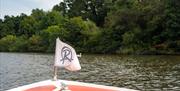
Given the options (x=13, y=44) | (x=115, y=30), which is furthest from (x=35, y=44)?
(x=115, y=30)

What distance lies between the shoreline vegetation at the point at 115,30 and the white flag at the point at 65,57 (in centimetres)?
5517

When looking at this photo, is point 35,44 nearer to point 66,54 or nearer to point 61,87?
point 66,54

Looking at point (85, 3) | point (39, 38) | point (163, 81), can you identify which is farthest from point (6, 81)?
point (85, 3)

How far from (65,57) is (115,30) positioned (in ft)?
228

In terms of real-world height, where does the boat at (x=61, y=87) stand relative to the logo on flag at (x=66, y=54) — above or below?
below

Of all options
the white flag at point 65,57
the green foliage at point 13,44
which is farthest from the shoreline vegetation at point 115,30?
the white flag at point 65,57

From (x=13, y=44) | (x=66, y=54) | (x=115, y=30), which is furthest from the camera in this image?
(x=13, y=44)

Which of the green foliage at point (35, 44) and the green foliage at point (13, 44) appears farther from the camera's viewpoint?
the green foliage at point (13, 44)

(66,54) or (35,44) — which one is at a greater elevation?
(66,54)

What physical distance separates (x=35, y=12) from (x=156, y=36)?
62.5 metres

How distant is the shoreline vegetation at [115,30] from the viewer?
228 ft

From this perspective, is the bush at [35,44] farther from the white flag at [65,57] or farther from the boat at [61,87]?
the white flag at [65,57]

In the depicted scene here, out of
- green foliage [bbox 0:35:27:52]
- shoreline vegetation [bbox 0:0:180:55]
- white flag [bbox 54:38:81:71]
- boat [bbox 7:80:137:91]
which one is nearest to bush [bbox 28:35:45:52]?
shoreline vegetation [bbox 0:0:180:55]

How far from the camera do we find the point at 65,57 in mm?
11539
